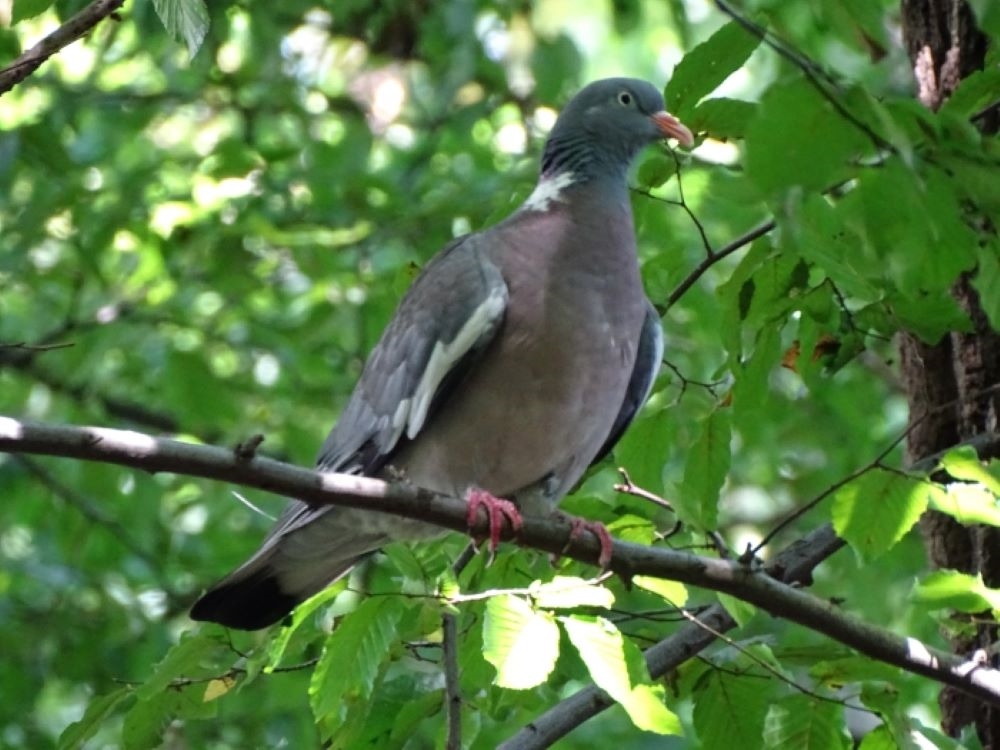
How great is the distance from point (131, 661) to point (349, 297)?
1.81 metres

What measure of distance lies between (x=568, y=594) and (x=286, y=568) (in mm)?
1486

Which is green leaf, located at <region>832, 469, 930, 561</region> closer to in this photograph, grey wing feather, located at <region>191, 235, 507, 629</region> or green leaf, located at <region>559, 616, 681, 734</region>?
green leaf, located at <region>559, 616, 681, 734</region>

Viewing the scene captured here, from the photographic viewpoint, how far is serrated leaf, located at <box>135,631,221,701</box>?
265 centimetres

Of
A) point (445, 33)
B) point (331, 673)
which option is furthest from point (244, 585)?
point (445, 33)

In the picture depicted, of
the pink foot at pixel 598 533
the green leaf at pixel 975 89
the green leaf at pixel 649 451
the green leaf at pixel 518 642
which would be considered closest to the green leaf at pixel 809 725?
the pink foot at pixel 598 533

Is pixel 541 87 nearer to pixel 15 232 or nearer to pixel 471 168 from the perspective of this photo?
pixel 471 168

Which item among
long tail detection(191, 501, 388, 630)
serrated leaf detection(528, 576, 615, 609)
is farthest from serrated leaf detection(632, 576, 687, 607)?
long tail detection(191, 501, 388, 630)

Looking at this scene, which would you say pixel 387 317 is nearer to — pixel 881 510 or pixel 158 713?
pixel 158 713

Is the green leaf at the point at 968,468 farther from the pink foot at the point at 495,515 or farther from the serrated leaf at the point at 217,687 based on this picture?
the serrated leaf at the point at 217,687

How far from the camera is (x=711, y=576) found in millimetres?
2438

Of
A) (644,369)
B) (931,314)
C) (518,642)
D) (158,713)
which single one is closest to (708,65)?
(931,314)

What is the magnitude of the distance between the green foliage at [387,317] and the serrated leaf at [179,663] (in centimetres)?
1

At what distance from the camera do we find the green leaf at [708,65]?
8.05 ft

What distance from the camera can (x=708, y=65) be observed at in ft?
8.41
